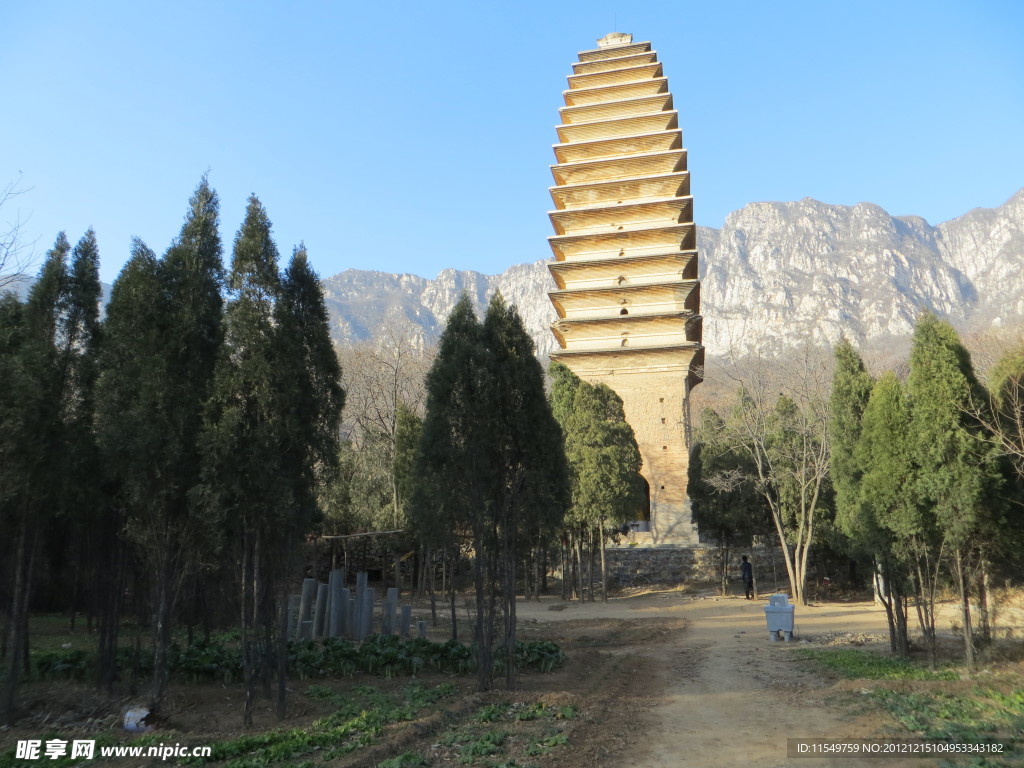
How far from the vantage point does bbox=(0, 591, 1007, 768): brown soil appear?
6.43 meters

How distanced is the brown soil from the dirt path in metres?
0.02

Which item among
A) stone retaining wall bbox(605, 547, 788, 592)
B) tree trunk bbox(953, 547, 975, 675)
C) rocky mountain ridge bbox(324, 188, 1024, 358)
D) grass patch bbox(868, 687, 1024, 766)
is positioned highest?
rocky mountain ridge bbox(324, 188, 1024, 358)

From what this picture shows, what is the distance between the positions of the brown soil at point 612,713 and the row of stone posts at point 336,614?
161 inches

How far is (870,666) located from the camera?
1040 centimetres

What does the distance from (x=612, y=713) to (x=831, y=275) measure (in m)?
160

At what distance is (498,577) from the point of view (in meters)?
9.49

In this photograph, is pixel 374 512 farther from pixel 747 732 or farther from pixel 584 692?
pixel 747 732

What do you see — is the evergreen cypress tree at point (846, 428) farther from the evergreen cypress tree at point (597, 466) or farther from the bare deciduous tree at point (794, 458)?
the evergreen cypress tree at point (597, 466)

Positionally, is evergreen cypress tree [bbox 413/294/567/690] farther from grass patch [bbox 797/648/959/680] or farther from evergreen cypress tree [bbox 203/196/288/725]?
grass patch [bbox 797/648/959/680]

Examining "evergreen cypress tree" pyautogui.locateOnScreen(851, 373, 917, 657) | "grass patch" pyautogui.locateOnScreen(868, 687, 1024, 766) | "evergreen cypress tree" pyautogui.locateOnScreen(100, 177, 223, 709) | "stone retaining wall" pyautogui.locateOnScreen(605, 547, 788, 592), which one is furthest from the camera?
"stone retaining wall" pyautogui.locateOnScreen(605, 547, 788, 592)

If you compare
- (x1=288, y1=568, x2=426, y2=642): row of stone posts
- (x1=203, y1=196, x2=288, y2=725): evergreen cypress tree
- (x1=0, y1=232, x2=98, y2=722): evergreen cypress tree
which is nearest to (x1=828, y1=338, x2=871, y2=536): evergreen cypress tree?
(x1=288, y1=568, x2=426, y2=642): row of stone posts

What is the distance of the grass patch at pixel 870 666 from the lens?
9.38 m

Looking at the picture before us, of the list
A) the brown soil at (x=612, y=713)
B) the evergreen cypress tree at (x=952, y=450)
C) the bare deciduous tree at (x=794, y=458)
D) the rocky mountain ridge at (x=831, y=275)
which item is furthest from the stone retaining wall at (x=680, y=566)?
the rocky mountain ridge at (x=831, y=275)

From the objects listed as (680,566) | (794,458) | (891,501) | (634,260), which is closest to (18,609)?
(891,501)
